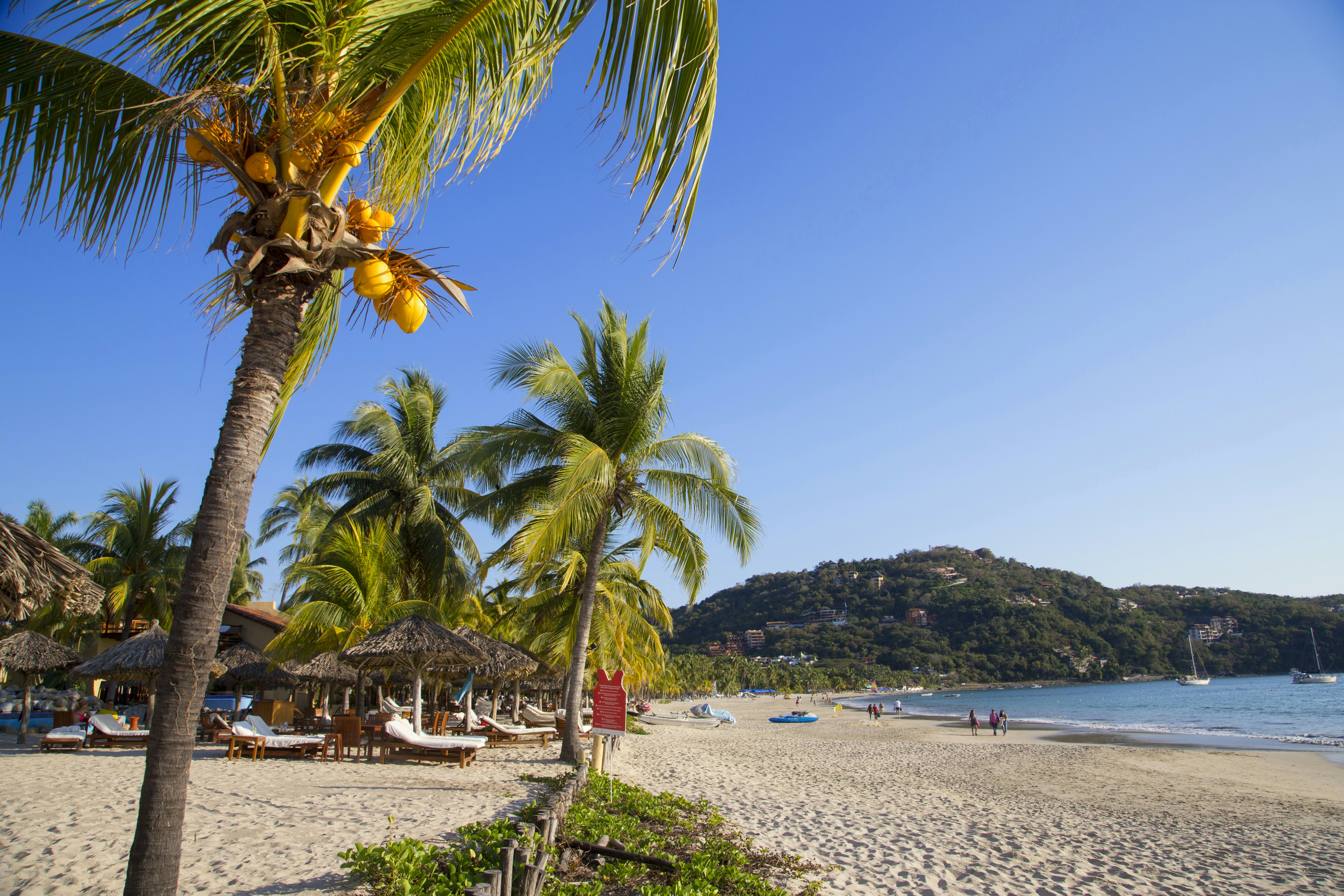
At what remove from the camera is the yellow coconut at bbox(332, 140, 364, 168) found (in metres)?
2.64

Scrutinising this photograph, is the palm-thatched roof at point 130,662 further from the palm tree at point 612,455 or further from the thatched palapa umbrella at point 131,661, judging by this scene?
the palm tree at point 612,455

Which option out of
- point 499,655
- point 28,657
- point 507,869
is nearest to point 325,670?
point 499,655

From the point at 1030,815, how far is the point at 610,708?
6451 mm

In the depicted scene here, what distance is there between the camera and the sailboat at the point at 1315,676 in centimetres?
8538

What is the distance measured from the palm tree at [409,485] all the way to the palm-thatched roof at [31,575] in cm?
1229

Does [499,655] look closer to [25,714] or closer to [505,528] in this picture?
[505,528]

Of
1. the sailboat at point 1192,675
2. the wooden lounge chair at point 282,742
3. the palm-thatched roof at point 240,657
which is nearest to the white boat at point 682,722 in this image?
the palm-thatched roof at point 240,657

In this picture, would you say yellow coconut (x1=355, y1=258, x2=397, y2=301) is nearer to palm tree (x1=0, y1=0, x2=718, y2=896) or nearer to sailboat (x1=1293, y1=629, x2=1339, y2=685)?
palm tree (x1=0, y1=0, x2=718, y2=896)

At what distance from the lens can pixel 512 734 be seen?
14.3 meters

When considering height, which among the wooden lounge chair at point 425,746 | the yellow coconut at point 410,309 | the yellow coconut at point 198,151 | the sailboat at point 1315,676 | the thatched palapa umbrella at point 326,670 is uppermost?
the yellow coconut at point 198,151

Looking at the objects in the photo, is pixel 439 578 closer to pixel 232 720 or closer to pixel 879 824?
pixel 232 720

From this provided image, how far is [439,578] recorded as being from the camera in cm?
1789

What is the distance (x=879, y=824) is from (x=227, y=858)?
7160 mm

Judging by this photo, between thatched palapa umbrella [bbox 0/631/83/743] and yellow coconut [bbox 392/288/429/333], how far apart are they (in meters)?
16.8
